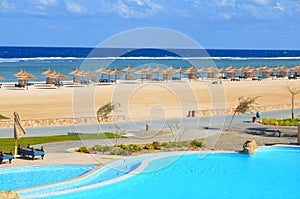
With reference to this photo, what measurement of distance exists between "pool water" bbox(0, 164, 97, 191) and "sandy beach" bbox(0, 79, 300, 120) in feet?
33.1

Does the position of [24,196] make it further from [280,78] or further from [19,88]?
[280,78]

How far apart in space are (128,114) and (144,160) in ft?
33.9

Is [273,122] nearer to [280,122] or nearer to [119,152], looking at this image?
[280,122]

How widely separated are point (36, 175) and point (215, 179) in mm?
4676

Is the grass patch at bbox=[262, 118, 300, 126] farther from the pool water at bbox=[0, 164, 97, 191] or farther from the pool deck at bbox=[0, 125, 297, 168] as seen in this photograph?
the pool water at bbox=[0, 164, 97, 191]

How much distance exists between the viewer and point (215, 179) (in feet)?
46.4

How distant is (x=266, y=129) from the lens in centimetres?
2228

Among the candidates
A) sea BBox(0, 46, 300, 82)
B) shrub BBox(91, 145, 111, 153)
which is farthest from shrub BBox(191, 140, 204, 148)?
sea BBox(0, 46, 300, 82)

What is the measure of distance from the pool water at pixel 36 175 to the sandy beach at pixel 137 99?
397 inches

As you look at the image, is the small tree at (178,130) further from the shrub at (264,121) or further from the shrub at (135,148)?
the shrub at (264,121)

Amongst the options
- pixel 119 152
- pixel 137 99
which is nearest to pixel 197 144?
pixel 119 152

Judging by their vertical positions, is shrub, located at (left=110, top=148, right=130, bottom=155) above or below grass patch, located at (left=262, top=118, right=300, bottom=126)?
below

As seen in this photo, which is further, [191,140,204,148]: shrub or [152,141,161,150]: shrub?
[191,140,204,148]: shrub

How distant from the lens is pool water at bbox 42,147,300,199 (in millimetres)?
12695
